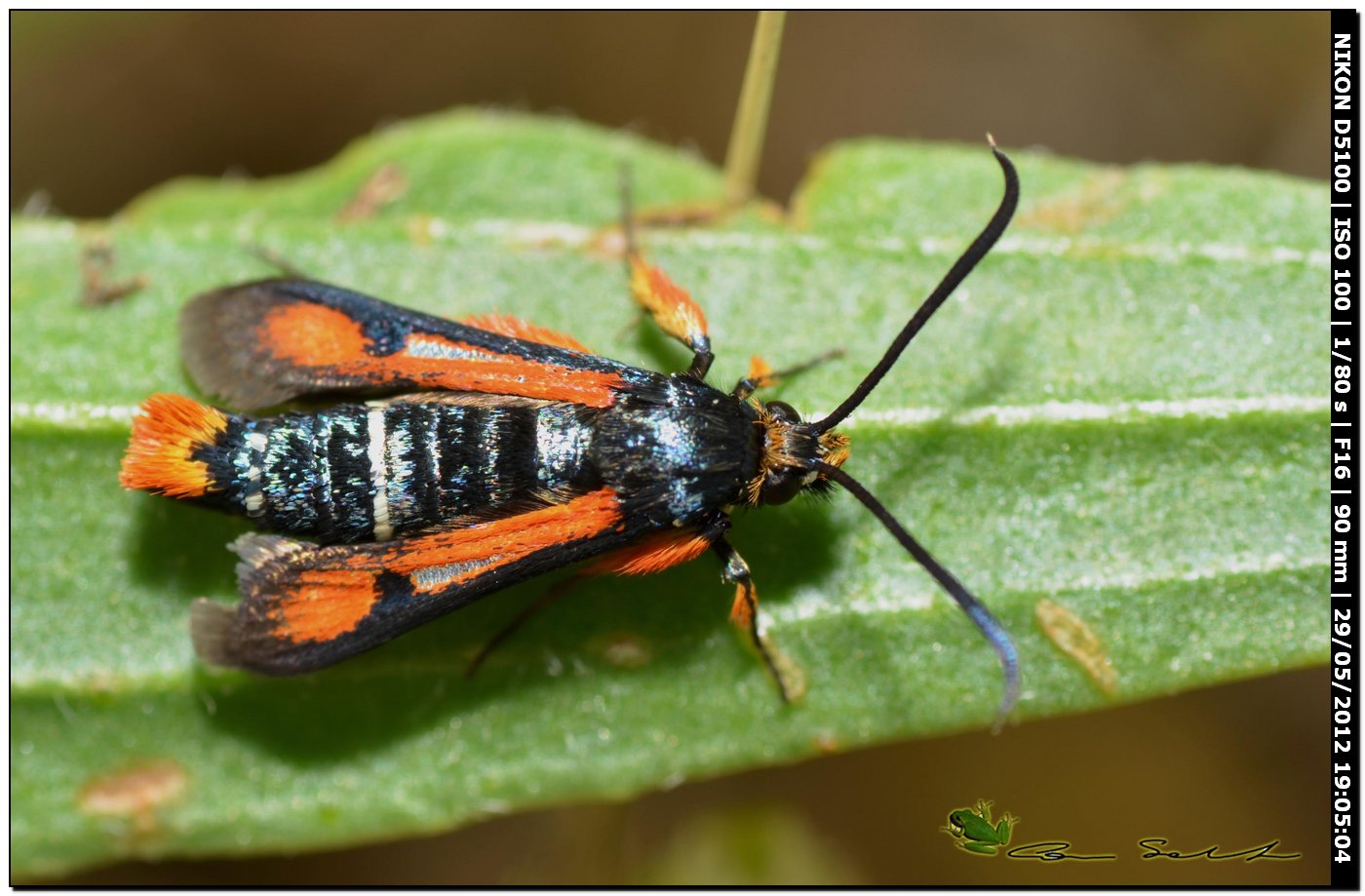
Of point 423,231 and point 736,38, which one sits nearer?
point 423,231

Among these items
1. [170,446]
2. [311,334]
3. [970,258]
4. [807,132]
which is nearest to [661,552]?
[970,258]

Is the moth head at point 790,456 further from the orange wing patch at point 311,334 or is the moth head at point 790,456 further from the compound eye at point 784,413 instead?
the orange wing patch at point 311,334

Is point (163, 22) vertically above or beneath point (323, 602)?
above

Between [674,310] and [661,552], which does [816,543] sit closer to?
[661,552]

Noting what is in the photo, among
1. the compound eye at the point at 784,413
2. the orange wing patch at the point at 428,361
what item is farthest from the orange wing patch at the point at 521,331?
the compound eye at the point at 784,413

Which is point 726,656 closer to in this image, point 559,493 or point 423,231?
point 559,493

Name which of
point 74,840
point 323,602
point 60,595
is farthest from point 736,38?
point 74,840
